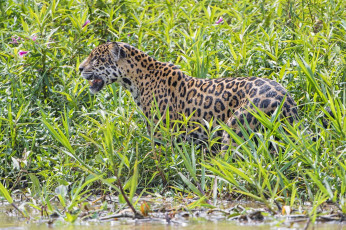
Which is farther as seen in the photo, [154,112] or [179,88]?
[179,88]

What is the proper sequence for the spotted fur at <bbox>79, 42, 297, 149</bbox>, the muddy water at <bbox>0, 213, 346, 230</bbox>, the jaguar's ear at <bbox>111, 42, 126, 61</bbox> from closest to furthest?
the muddy water at <bbox>0, 213, 346, 230</bbox> → the spotted fur at <bbox>79, 42, 297, 149</bbox> → the jaguar's ear at <bbox>111, 42, 126, 61</bbox>

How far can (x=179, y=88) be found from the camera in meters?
6.15

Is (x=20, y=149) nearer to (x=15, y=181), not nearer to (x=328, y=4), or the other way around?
(x=15, y=181)

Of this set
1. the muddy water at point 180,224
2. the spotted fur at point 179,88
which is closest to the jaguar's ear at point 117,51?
the spotted fur at point 179,88

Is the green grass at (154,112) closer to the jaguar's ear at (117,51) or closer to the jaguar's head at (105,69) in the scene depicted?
the jaguar's head at (105,69)

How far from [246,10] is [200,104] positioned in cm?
259

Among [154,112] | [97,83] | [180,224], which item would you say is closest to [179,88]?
[154,112]

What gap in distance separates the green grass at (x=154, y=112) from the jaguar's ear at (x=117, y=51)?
32 centimetres

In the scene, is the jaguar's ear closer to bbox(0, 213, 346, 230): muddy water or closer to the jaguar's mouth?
the jaguar's mouth

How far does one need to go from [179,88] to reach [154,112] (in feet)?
2.18

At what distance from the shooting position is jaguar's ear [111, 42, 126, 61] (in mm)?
6375

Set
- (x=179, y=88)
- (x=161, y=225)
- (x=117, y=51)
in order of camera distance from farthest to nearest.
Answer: (x=117, y=51) → (x=179, y=88) → (x=161, y=225)

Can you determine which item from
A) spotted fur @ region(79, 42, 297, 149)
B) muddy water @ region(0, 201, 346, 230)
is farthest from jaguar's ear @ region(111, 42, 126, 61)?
muddy water @ region(0, 201, 346, 230)

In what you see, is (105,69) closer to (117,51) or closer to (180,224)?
(117,51)
